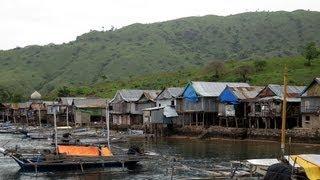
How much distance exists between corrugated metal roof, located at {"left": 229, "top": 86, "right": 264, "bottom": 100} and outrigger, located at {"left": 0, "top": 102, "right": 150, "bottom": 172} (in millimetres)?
32386

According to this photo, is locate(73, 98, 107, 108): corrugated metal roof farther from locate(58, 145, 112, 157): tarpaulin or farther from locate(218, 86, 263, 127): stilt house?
locate(58, 145, 112, 157): tarpaulin

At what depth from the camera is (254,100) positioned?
71500mm

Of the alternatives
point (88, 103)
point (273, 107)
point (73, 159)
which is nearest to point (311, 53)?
point (273, 107)

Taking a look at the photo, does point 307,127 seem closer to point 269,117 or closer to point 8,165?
point 269,117

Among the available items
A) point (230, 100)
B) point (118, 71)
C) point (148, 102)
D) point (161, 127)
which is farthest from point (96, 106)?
point (118, 71)

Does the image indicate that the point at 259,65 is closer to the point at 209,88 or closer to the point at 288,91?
the point at 209,88

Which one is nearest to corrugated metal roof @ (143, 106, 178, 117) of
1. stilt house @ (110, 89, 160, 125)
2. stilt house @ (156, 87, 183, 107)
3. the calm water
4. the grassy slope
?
stilt house @ (156, 87, 183, 107)

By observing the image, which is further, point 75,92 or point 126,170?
point 75,92

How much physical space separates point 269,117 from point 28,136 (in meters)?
39.3

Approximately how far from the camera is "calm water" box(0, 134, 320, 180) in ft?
132

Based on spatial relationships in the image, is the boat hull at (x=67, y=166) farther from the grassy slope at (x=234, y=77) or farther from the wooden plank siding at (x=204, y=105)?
the grassy slope at (x=234, y=77)

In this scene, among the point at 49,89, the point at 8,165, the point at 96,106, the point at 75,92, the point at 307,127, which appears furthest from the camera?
the point at 49,89

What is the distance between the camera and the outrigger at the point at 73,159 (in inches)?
1646

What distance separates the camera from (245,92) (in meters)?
75.7
